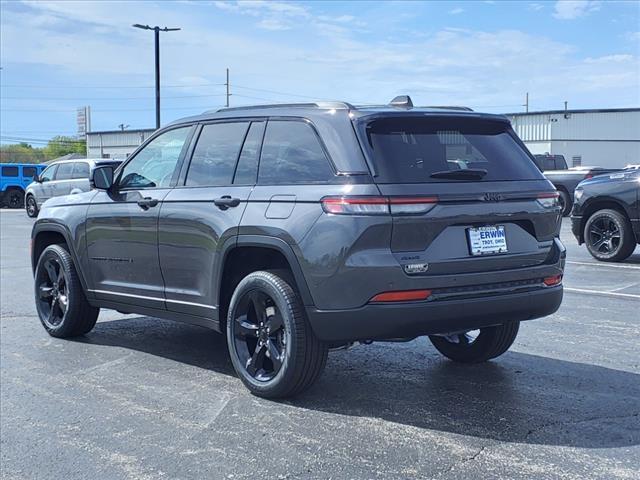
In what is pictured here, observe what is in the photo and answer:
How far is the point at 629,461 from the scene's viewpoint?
363 centimetres

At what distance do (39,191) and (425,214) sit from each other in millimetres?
24528

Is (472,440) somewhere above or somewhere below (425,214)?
below

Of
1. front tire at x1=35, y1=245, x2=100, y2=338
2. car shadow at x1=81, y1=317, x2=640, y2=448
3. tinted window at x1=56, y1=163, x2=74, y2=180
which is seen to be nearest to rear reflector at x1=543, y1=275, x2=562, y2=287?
car shadow at x1=81, y1=317, x2=640, y2=448

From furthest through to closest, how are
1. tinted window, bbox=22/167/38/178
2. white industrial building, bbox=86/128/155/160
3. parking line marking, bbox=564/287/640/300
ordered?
white industrial building, bbox=86/128/155/160, tinted window, bbox=22/167/38/178, parking line marking, bbox=564/287/640/300

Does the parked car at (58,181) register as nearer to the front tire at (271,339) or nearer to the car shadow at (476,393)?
the car shadow at (476,393)

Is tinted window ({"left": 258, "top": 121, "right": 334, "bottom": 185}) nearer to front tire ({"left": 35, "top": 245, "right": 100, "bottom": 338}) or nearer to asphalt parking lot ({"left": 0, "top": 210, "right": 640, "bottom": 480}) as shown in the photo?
asphalt parking lot ({"left": 0, "top": 210, "right": 640, "bottom": 480})

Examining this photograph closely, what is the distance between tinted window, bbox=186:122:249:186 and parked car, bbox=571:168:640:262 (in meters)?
7.65

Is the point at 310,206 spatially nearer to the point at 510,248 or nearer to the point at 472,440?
the point at 510,248

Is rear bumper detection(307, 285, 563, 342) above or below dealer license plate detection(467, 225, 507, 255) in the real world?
below

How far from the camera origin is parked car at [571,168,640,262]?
1105 cm

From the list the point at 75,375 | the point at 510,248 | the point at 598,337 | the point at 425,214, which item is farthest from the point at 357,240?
the point at 598,337

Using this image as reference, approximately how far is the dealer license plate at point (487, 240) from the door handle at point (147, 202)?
2.37 metres

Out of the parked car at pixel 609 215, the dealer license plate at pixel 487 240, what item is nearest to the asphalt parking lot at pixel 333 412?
the dealer license plate at pixel 487 240

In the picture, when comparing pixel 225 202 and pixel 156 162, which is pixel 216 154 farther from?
pixel 156 162
